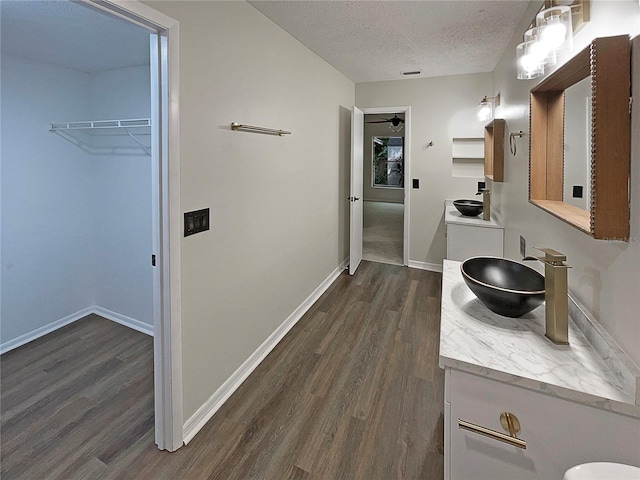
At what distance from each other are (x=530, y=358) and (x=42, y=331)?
3.55 metres

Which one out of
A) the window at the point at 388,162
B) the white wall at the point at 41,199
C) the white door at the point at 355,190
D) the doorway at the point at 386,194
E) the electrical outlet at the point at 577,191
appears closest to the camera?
the electrical outlet at the point at 577,191

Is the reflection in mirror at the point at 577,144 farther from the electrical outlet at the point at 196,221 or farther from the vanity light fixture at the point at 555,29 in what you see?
the electrical outlet at the point at 196,221

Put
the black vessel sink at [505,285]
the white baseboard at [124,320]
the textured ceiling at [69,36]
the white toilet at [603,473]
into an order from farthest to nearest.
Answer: the white baseboard at [124,320], the textured ceiling at [69,36], the black vessel sink at [505,285], the white toilet at [603,473]

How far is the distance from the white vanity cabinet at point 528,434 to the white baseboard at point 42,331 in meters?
3.24

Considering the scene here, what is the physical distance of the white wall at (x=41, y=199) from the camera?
2.68 meters

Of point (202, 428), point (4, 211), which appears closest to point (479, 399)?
point (202, 428)

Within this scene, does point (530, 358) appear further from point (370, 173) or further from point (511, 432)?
point (370, 173)

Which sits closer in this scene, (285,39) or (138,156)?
(285,39)

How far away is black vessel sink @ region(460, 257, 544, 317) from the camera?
125 centimetres

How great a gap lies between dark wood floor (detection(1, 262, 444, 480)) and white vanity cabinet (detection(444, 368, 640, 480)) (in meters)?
0.67

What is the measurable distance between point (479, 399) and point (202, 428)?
148cm

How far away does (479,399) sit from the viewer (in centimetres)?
106

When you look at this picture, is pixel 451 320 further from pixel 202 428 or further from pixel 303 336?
pixel 303 336

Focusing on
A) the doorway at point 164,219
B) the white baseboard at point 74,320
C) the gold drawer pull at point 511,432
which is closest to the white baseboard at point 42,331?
the white baseboard at point 74,320
